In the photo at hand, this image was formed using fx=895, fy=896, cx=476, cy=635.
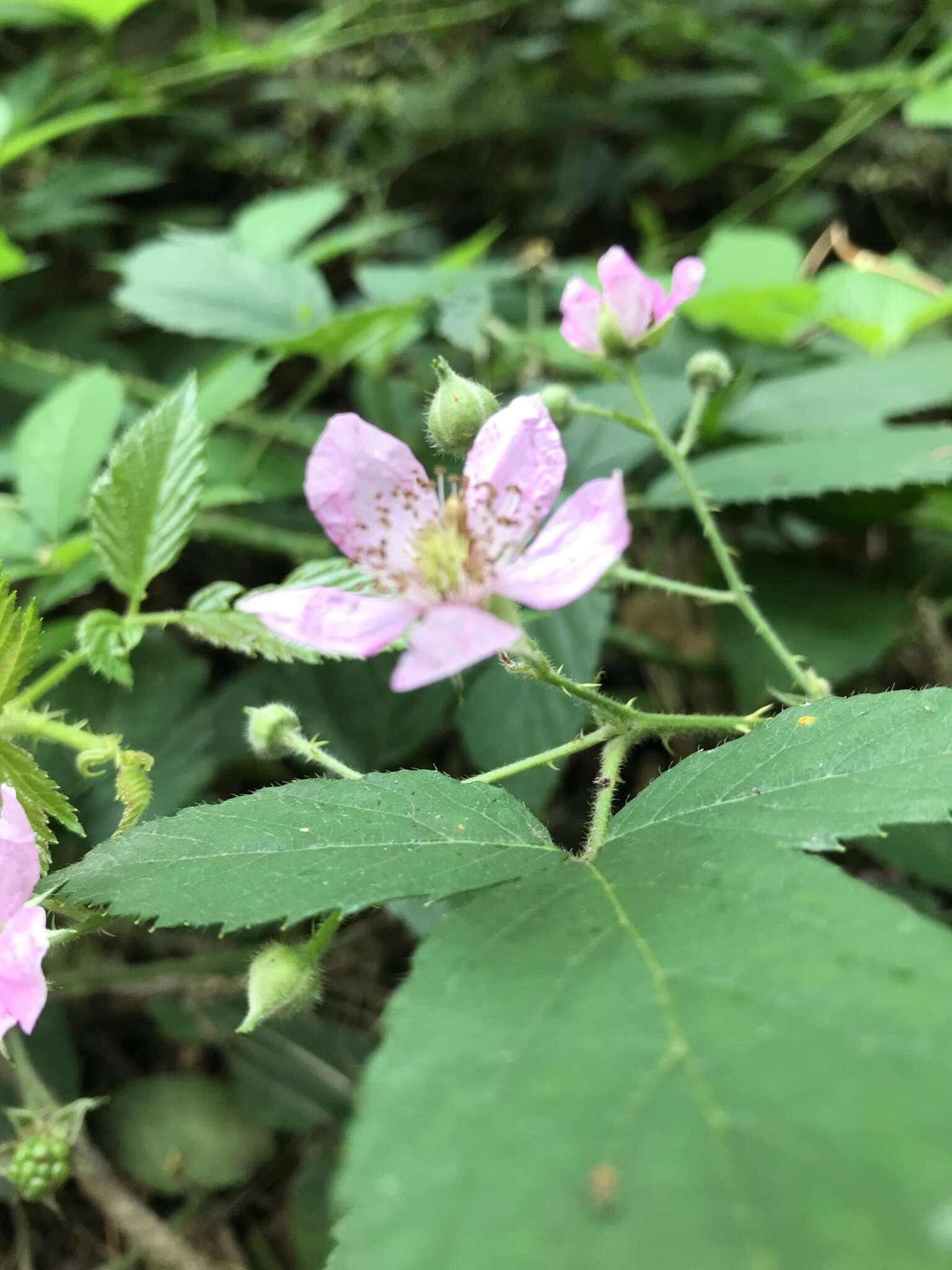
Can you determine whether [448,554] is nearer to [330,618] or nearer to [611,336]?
[330,618]

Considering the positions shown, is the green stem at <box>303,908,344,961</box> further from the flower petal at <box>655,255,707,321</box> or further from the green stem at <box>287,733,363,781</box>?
the flower petal at <box>655,255,707,321</box>

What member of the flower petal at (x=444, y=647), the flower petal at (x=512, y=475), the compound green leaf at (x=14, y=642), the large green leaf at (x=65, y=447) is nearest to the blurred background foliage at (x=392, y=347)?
the large green leaf at (x=65, y=447)

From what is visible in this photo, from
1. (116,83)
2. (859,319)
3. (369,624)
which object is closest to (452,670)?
(369,624)

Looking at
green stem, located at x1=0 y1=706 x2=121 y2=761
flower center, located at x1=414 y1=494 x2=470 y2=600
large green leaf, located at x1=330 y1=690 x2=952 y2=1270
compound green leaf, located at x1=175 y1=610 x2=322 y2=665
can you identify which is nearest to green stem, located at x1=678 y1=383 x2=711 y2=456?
flower center, located at x1=414 y1=494 x2=470 y2=600

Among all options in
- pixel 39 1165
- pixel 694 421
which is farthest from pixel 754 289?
pixel 39 1165

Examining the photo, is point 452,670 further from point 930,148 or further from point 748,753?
point 930,148

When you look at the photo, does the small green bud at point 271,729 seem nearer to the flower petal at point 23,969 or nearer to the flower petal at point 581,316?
the flower petal at point 23,969
